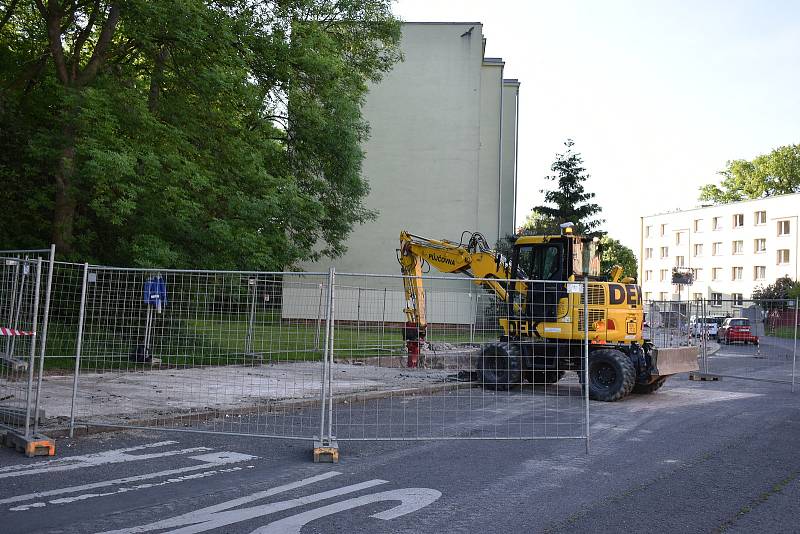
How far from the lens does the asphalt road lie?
5680 millimetres

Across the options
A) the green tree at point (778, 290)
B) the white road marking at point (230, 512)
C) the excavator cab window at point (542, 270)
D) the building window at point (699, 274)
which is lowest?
the white road marking at point (230, 512)

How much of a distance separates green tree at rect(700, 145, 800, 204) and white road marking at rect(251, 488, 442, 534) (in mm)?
87627

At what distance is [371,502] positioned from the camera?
20.4 feet

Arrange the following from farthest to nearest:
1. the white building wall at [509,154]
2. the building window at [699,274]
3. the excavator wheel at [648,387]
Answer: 1. the building window at [699,274]
2. the white building wall at [509,154]
3. the excavator wheel at [648,387]

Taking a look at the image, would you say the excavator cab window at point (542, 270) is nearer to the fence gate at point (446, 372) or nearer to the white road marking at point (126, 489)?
the fence gate at point (446, 372)

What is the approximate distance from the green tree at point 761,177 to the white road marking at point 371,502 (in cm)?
8763

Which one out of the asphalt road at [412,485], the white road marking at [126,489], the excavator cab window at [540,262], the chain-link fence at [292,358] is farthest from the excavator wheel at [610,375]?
the white road marking at [126,489]

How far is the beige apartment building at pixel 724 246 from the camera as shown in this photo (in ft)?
212

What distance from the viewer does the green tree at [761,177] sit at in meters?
82.4

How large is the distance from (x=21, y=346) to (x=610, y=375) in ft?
32.5

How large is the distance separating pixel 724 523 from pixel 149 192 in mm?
13820

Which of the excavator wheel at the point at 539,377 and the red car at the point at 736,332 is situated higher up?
the red car at the point at 736,332

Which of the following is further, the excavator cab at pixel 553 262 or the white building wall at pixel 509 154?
the white building wall at pixel 509 154

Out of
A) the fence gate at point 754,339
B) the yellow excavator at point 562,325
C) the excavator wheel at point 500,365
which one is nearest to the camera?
the excavator wheel at point 500,365
